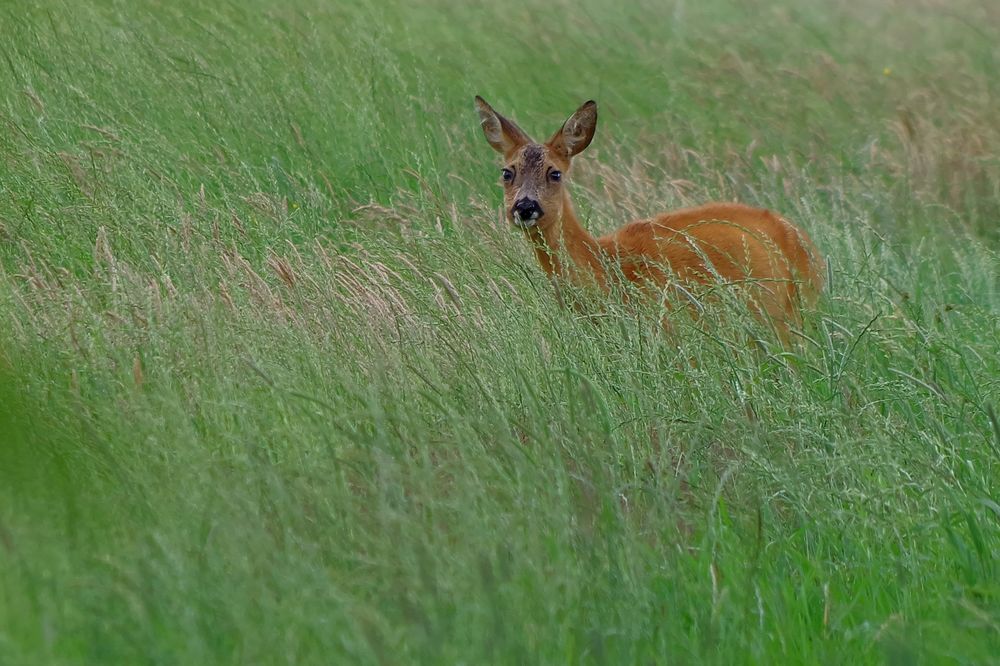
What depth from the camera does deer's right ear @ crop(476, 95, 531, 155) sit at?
267 inches

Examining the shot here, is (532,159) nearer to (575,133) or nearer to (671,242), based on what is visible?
(575,133)

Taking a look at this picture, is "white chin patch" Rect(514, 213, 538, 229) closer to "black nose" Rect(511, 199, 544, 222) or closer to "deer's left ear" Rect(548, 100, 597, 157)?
"black nose" Rect(511, 199, 544, 222)

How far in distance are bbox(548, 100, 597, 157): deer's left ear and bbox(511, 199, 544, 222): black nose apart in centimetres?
60

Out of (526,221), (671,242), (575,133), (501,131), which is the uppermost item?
(501,131)

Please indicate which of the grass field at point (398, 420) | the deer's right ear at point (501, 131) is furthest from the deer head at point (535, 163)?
the grass field at point (398, 420)

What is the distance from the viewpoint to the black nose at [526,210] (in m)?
6.17

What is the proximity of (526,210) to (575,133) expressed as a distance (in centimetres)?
78

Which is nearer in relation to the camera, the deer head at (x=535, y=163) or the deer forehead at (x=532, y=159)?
the deer head at (x=535, y=163)

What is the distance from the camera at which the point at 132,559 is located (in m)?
2.74

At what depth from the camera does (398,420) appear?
10.9ft

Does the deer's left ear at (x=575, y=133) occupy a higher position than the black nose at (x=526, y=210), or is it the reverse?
the deer's left ear at (x=575, y=133)

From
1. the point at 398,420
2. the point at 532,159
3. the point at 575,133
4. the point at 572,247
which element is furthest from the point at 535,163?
the point at 398,420

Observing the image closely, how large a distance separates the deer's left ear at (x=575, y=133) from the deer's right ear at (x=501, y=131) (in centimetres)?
15

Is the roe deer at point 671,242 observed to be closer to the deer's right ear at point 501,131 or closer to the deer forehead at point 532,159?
the deer forehead at point 532,159
